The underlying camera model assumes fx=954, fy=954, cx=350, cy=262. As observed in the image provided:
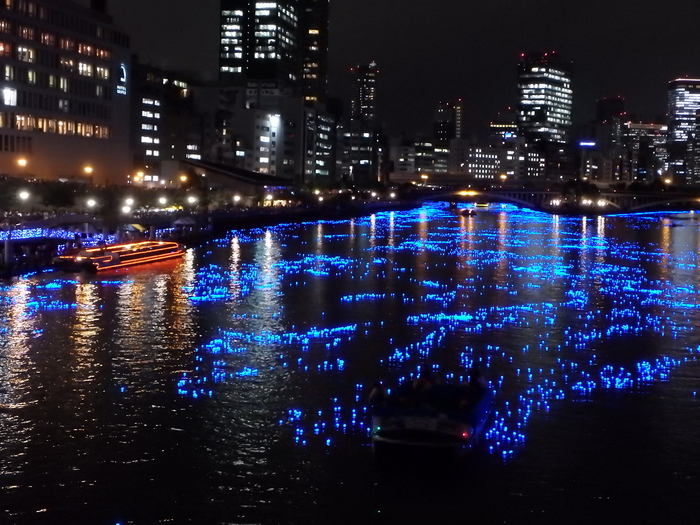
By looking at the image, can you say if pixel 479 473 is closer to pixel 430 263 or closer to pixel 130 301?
pixel 130 301

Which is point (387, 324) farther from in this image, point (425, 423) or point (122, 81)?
point (122, 81)

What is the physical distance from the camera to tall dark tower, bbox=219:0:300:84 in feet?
506

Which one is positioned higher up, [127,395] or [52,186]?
[52,186]

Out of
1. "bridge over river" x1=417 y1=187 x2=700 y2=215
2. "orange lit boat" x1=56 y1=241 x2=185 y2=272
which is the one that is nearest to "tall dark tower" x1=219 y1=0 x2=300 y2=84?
"bridge over river" x1=417 y1=187 x2=700 y2=215

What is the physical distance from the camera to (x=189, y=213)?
218 feet

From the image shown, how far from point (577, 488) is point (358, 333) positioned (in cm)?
1237

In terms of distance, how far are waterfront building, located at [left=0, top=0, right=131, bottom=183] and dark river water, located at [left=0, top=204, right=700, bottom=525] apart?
3051cm

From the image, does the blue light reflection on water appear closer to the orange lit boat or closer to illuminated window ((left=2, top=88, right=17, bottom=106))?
the orange lit boat

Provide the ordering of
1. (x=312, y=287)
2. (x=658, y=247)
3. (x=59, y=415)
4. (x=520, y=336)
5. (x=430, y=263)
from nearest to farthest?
(x=59, y=415), (x=520, y=336), (x=312, y=287), (x=430, y=263), (x=658, y=247)

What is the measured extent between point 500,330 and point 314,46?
163m

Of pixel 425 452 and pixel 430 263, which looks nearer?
pixel 425 452

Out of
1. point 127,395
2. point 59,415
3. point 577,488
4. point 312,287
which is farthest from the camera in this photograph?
point 312,287

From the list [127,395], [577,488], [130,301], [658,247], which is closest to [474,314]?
[130,301]

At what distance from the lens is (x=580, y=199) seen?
141625mm
